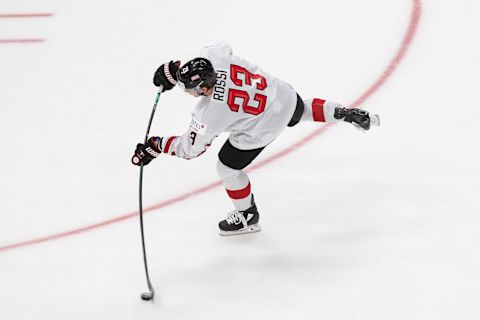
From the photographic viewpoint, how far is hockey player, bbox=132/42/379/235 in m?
3.53

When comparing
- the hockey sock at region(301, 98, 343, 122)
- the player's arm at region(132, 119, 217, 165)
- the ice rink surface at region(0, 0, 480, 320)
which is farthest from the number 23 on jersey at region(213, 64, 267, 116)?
the ice rink surface at region(0, 0, 480, 320)

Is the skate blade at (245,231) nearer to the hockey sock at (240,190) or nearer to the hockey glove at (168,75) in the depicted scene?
the hockey sock at (240,190)

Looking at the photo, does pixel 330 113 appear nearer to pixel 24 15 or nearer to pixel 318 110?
pixel 318 110

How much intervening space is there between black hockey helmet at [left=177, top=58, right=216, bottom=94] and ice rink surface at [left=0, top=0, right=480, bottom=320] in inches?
38.2

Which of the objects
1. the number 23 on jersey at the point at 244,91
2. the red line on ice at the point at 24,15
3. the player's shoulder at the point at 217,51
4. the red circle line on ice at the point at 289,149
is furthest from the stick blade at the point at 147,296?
the red line on ice at the point at 24,15

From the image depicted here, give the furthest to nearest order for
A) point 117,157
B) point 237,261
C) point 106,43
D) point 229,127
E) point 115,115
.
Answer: point 106,43 → point 115,115 → point 117,157 → point 237,261 → point 229,127

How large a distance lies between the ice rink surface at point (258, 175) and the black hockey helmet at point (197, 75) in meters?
0.97

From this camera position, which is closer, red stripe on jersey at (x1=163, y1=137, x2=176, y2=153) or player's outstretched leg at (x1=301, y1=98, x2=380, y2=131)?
red stripe on jersey at (x1=163, y1=137, x2=176, y2=153)

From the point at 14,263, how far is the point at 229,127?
139cm

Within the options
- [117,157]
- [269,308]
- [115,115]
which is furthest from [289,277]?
[115,115]

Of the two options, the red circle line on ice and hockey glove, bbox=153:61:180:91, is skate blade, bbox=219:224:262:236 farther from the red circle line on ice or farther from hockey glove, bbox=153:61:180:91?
hockey glove, bbox=153:61:180:91

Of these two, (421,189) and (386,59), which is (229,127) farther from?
(386,59)

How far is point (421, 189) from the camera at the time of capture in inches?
169

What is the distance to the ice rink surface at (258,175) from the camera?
3.64 metres
